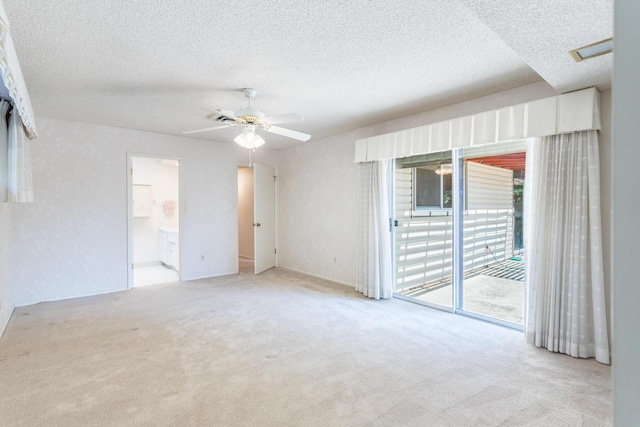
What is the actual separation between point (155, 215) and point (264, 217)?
262 cm

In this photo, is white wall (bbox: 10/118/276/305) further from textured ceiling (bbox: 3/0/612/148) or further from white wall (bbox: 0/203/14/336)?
textured ceiling (bbox: 3/0/612/148)

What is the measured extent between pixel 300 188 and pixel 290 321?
10.1 ft

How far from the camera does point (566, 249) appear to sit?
111 inches

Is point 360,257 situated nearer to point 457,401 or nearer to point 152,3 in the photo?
point 457,401

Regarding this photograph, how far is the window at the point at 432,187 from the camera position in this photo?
3980mm

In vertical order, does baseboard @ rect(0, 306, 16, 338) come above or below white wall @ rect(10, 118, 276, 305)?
below

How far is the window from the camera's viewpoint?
3980 mm

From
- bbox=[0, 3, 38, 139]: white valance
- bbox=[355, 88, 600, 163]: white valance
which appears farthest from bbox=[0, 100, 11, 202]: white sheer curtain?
bbox=[355, 88, 600, 163]: white valance

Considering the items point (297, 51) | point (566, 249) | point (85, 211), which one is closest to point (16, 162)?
point (85, 211)

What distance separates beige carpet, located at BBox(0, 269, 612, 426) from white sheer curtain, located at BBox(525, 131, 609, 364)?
219mm

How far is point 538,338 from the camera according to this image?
2.94 metres

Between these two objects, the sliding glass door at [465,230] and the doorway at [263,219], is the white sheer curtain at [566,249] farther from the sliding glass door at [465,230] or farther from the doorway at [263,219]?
the doorway at [263,219]

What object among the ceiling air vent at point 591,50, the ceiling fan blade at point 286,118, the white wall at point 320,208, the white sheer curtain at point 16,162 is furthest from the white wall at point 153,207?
the ceiling air vent at point 591,50

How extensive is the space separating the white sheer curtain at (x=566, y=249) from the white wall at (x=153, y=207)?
6.21 meters
